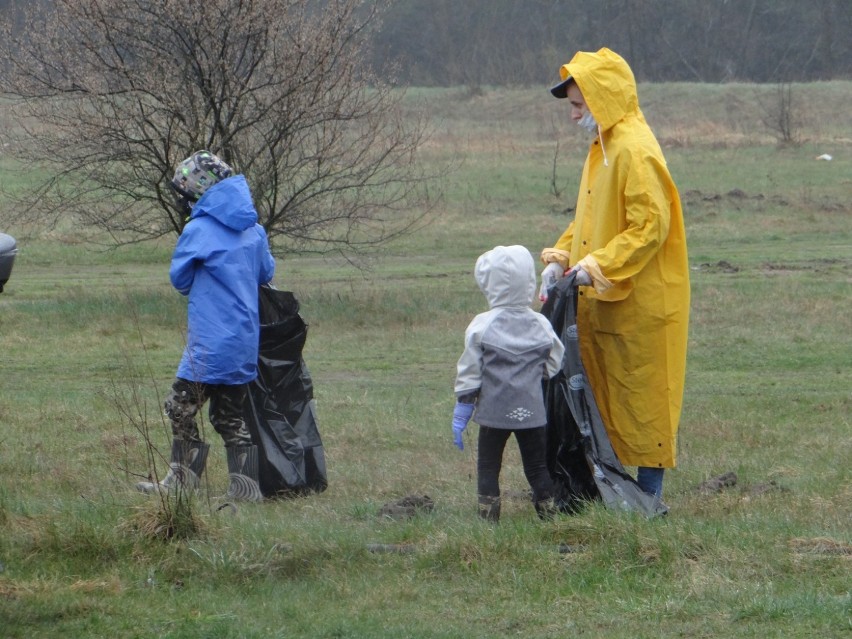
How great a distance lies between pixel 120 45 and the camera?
13.6 m

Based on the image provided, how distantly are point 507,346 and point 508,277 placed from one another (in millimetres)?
302

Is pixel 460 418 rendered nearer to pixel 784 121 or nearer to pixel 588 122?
pixel 588 122

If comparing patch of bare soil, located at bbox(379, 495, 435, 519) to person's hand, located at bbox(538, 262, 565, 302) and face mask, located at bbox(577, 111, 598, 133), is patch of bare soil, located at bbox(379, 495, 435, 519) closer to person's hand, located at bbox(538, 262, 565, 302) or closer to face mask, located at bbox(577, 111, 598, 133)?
person's hand, located at bbox(538, 262, 565, 302)

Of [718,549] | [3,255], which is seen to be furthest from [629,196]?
[3,255]

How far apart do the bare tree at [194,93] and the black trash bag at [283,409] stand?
7.50 m

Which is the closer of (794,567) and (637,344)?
(794,567)

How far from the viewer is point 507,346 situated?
216 inches

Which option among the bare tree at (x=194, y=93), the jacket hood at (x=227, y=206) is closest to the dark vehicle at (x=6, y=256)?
the jacket hood at (x=227, y=206)

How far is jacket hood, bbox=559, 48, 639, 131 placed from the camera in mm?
5648

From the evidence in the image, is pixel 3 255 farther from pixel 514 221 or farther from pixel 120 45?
pixel 514 221

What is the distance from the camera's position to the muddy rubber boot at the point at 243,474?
6.51m

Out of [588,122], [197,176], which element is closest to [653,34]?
[197,176]

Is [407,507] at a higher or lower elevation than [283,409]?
lower

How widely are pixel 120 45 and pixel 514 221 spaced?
11.6m
